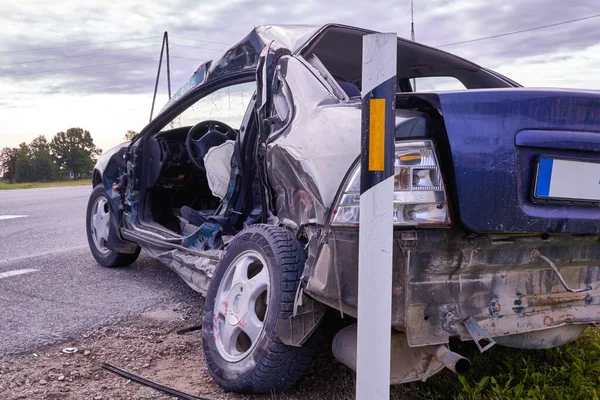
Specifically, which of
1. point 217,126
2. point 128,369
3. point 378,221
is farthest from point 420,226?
point 217,126

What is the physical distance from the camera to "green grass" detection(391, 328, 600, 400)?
2.49 m

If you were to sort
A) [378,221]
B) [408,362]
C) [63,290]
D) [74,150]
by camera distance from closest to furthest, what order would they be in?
[378,221], [408,362], [63,290], [74,150]

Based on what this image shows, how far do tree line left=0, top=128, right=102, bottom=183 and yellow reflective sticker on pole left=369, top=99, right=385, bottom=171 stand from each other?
5999 cm

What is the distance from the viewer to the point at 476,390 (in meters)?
2.46

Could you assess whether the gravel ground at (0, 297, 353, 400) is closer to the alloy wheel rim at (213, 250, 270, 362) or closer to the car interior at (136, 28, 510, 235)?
the alloy wheel rim at (213, 250, 270, 362)

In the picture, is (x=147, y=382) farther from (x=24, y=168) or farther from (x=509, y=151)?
(x=24, y=168)

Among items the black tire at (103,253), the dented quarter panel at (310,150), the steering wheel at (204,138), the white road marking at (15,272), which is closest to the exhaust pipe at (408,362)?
the dented quarter panel at (310,150)

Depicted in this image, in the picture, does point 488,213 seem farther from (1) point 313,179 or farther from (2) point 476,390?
(2) point 476,390

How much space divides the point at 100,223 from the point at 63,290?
930 mm

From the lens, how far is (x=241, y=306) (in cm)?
270

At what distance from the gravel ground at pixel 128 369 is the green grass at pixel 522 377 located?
0.44 metres

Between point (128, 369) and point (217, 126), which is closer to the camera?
point (128, 369)

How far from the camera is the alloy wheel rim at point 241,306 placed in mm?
2609

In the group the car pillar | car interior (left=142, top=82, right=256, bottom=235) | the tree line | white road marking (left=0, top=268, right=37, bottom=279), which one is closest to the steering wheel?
car interior (left=142, top=82, right=256, bottom=235)
